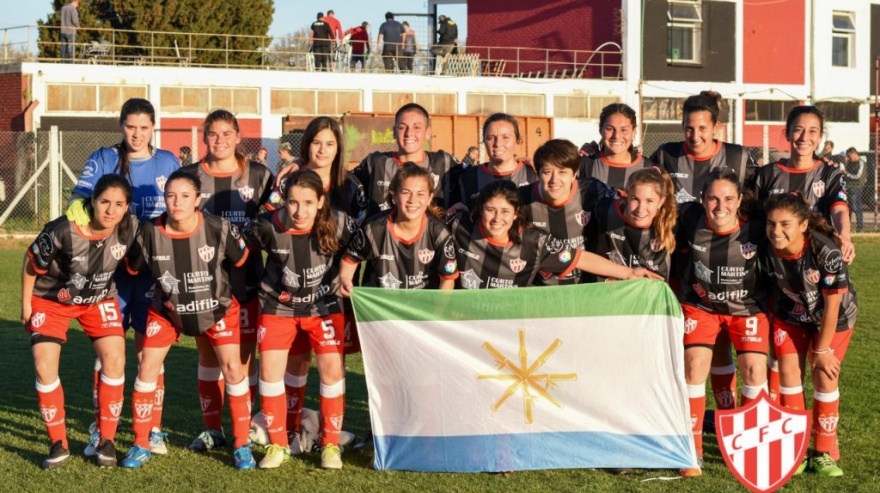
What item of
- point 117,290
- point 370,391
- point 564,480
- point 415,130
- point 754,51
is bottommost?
point 564,480

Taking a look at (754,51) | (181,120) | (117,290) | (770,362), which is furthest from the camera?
(754,51)

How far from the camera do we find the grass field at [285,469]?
598 centimetres

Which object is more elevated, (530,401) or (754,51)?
(754,51)

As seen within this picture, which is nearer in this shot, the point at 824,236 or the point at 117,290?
the point at 824,236

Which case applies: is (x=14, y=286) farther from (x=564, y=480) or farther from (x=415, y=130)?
(x=564, y=480)

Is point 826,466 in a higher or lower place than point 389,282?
lower

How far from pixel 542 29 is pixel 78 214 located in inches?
1227

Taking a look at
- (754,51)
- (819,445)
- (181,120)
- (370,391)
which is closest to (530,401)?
(370,391)

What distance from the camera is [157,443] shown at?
266 inches

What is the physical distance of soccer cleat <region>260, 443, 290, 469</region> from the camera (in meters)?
6.37

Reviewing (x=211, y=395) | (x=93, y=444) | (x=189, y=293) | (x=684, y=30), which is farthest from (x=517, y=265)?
(x=684, y=30)

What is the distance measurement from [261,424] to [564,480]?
6.42 ft

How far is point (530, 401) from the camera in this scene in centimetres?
625

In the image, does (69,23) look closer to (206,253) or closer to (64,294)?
(64,294)
